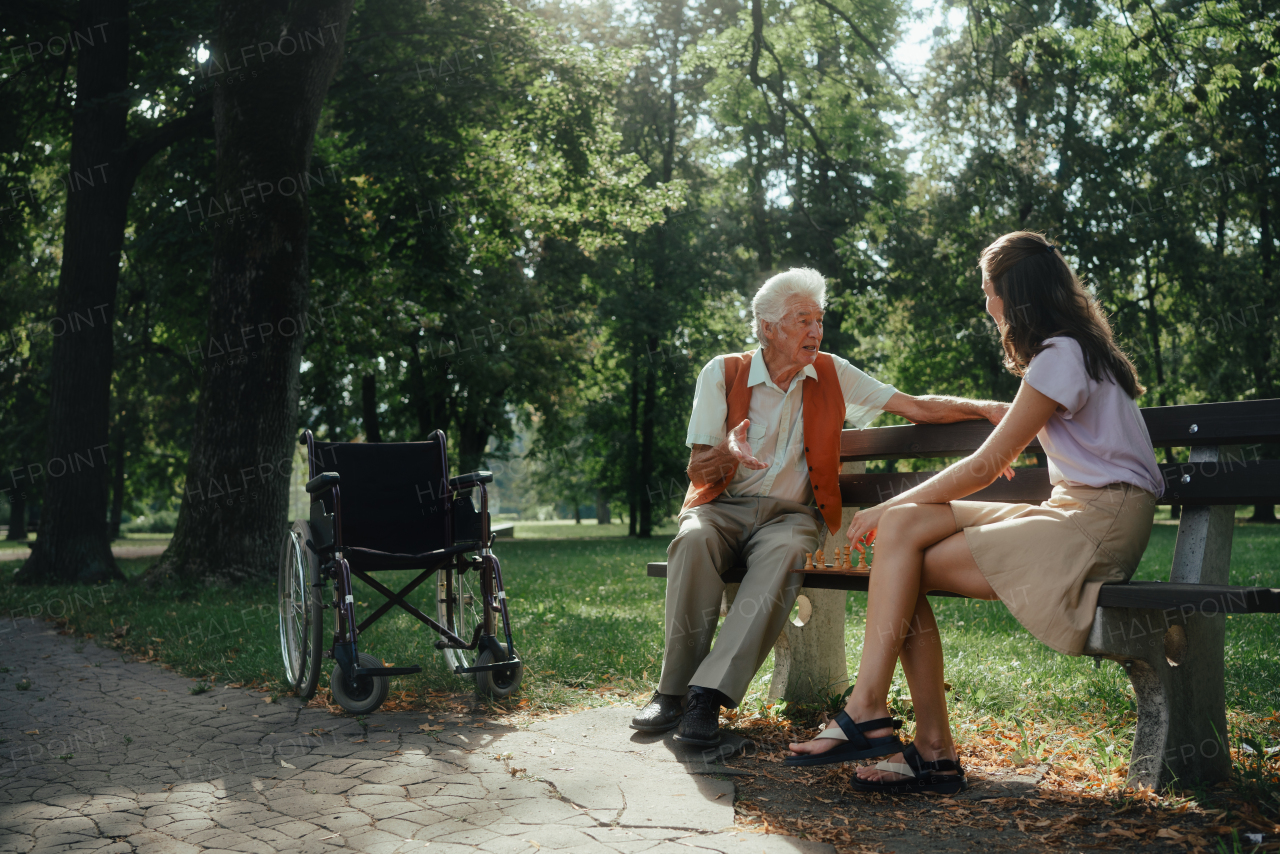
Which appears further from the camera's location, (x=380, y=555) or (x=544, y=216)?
(x=544, y=216)

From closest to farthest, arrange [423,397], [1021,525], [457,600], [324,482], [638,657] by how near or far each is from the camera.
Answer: [1021,525]
[324,482]
[457,600]
[638,657]
[423,397]

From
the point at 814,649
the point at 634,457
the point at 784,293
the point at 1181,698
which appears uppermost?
the point at 784,293

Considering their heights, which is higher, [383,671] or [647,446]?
[647,446]

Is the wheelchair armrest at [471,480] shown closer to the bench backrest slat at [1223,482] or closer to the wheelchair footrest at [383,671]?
the wheelchair footrest at [383,671]

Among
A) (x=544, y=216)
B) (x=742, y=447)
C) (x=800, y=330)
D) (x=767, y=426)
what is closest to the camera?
(x=742, y=447)

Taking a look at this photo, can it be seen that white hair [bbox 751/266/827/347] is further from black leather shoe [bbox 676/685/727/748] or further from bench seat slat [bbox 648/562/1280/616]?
bench seat slat [bbox 648/562/1280/616]

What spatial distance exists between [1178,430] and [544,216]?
15074 millimetres

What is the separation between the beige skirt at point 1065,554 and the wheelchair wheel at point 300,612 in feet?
9.54

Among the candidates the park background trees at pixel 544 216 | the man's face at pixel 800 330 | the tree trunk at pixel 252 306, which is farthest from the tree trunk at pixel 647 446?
the man's face at pixel 800 330

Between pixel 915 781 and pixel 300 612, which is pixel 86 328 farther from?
pixel 915 781

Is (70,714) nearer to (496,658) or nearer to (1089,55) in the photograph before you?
(496,658)

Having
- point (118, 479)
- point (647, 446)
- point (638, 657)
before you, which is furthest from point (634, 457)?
point (638, 657)

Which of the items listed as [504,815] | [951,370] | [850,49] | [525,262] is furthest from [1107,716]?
[951,370]

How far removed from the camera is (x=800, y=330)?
13.9ft
